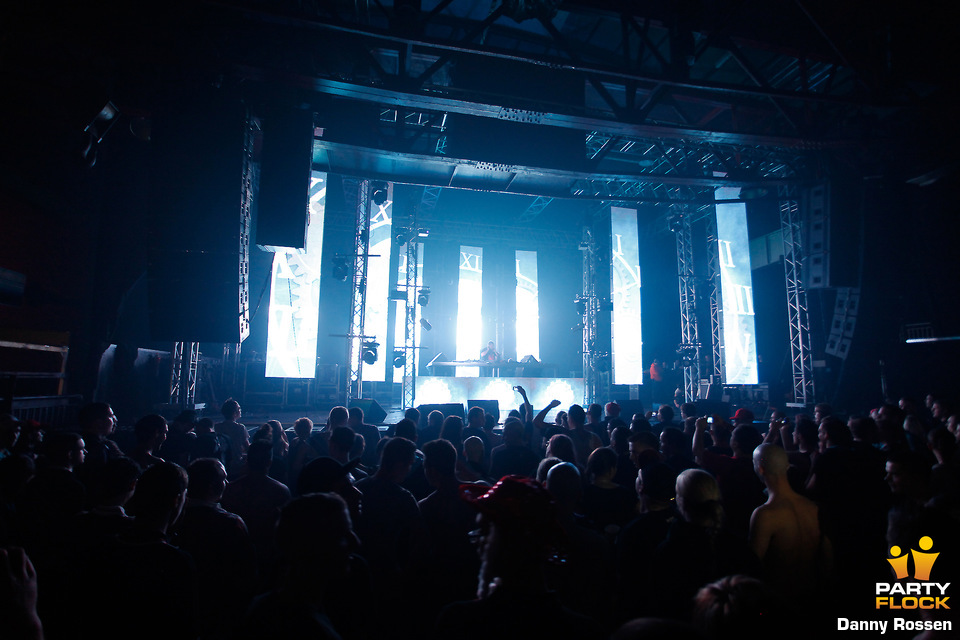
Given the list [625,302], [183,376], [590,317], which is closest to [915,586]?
[183,376]

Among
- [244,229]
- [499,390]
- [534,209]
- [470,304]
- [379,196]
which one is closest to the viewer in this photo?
[244,229]

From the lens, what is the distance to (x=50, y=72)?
7.77 meters

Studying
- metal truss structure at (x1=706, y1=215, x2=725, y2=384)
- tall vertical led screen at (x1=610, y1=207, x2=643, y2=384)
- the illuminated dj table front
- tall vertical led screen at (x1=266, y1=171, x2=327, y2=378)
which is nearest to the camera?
metal truss structure at (x1=706, y1=215, x2=725, y2=384)

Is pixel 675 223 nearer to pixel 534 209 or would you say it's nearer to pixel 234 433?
pixel 534 209

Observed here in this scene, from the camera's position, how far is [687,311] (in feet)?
47.0

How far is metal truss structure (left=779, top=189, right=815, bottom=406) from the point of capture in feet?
34.3

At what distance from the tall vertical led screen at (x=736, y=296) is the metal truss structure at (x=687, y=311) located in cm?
88

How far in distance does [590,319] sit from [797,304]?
654 centimetres

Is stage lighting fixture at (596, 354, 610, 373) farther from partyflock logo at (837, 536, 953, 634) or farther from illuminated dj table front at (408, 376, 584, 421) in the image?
partyflock logo at (837, 536, 953, 634)

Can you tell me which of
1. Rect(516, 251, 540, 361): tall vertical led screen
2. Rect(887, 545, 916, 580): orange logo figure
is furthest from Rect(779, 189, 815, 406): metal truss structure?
Rect(516, 251, 540, 361): tall vertical led screen

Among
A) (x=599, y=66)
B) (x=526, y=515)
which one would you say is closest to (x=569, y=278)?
(x=599, y=66)

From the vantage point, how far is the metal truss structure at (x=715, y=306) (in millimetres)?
13039

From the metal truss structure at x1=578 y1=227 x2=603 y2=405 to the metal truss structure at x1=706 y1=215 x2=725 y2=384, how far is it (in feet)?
11.9

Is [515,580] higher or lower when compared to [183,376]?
lower
